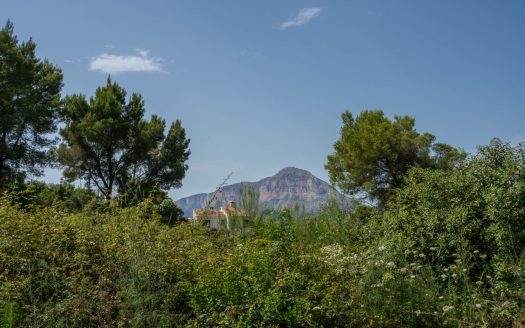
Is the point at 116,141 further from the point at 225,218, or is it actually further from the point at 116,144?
the point at 225,218

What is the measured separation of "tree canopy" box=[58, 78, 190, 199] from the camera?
93.8 feet

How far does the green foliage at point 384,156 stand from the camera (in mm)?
24000

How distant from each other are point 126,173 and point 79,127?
3834 mm

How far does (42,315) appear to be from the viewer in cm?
443

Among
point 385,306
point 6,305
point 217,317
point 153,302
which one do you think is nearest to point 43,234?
point 6,305

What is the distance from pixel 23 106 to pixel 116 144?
5.98m

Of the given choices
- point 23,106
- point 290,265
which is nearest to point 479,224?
point 290,265

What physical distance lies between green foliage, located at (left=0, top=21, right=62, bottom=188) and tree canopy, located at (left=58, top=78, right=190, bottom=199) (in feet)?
4.84

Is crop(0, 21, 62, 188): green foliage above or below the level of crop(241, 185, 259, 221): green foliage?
above

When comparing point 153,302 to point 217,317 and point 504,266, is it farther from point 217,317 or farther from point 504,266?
point 504,266

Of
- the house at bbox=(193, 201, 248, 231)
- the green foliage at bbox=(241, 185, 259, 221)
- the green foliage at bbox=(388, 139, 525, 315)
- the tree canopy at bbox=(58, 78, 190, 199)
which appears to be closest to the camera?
the green foliage at bbox=(388, 139, 525, 315)

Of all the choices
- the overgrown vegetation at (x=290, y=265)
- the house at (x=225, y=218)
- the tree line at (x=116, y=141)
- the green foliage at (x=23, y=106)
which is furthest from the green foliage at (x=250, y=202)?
the green foliage at (x=23, y=106)

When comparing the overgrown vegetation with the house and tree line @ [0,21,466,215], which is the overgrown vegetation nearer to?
the house

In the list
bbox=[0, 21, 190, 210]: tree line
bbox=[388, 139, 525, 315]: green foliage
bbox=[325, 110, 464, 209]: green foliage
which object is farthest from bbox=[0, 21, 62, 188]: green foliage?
bbox=[388, 139, 525, 315]: green foliage
